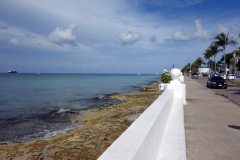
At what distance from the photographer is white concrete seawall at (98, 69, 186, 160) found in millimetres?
1696

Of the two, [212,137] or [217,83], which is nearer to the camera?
[212,137]

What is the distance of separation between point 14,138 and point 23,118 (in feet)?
15.5

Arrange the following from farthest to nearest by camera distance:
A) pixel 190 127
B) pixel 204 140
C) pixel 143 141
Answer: pixel 190 127 → pixel 204 140 → pixel 143 141

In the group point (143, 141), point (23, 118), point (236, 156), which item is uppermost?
point (143, 141)

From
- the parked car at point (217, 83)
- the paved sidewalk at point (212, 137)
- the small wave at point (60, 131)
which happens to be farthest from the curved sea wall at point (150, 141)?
the parked car at point (217, 83)

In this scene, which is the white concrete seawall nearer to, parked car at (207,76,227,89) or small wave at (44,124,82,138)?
small wave at (44,124,82,138)

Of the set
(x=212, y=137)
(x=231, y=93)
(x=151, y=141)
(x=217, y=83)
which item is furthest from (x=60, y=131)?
(x=217, y=83)

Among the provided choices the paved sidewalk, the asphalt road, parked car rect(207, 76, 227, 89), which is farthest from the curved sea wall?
parked car rect(207, 76, 227, 89)

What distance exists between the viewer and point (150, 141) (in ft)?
7.84

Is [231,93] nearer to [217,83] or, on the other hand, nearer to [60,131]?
[217,83]

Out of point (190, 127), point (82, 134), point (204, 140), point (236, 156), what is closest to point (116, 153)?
point (236, 156)

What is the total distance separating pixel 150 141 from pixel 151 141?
84 mm

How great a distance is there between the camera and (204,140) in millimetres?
4781

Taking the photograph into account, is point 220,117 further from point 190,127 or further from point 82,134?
point 82,134
